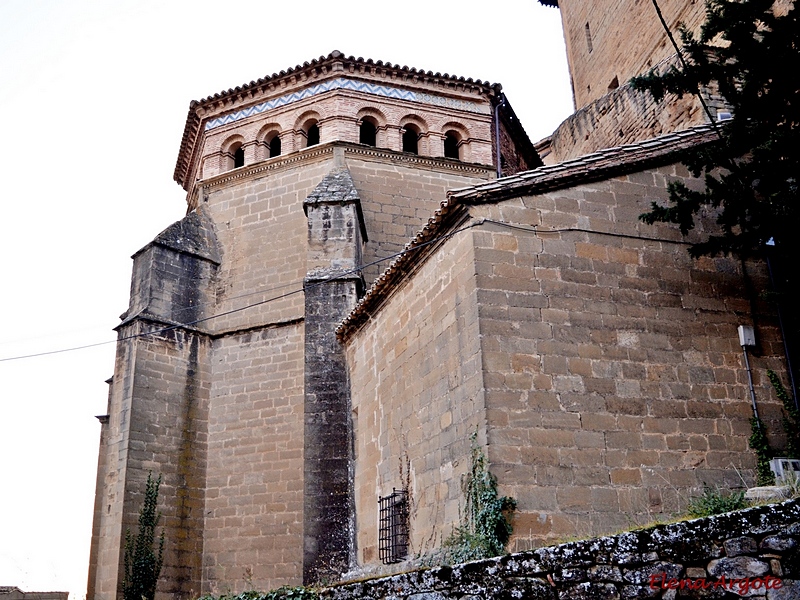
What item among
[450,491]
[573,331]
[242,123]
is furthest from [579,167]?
→ [242,123]

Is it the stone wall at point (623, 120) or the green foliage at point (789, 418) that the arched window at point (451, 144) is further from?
the green foliage at point (789, 418)

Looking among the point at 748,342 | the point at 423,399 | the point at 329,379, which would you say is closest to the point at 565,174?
the point at 748,342

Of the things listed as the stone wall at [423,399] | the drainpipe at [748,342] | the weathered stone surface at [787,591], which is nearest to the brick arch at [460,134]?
the stone wall at [423,399]

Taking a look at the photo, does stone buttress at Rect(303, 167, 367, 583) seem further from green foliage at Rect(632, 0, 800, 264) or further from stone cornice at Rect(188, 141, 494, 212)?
green foliage at Rect(632, 0, 800, 264)

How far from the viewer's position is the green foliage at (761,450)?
8.93 metres

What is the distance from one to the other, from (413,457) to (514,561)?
558 cm

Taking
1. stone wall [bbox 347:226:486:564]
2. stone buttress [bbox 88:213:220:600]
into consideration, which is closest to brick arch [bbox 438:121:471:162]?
stone buttress [bbox 88:213:220:600]

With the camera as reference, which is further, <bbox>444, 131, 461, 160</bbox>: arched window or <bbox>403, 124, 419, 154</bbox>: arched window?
<bbox>444, 131, 461, 160</bbox>: arched window

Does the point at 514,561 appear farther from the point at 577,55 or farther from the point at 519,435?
the point at 577,55

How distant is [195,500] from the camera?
15.4m

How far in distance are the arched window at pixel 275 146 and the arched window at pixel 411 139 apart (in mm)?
2824

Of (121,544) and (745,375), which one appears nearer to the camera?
(745,375)

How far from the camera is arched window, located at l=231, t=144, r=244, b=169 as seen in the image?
62.1 ft

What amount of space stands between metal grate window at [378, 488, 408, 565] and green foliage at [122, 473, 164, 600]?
4.91m
